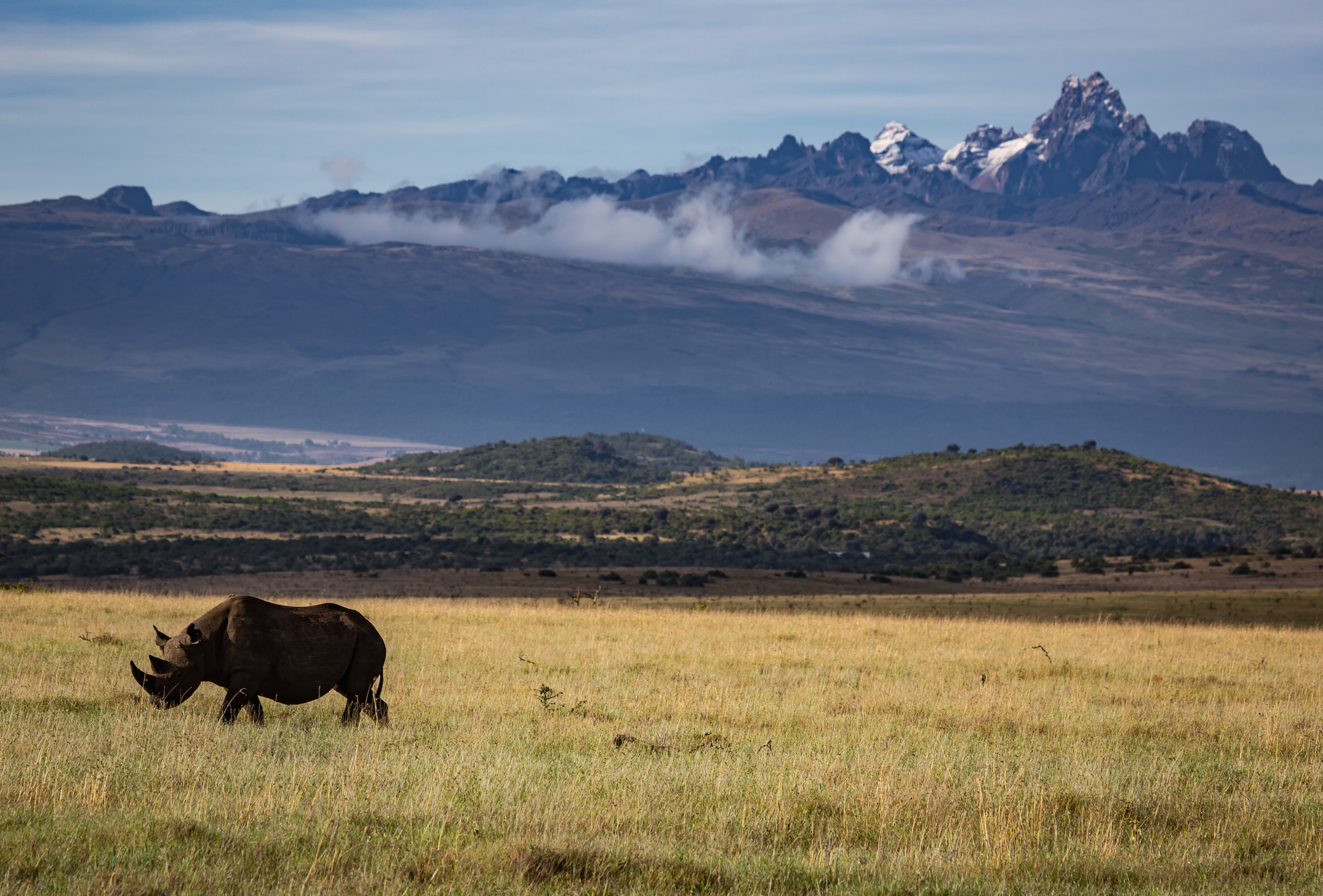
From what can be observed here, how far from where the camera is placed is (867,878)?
8.70 metres

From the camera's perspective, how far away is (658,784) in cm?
1095

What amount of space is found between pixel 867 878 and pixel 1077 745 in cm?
640

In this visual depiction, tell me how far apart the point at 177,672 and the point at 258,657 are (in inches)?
30.3

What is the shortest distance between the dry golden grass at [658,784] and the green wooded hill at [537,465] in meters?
138

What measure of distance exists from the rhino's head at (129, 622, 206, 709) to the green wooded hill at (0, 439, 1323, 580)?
155 feet

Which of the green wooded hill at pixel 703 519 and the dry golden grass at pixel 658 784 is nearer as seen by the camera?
the dry golden grass at pixel 658 784

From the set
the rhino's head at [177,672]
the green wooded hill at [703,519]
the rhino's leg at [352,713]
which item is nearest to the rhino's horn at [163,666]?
the rhino's head at [177,672]

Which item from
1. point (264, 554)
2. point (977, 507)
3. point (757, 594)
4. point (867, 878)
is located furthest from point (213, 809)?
point (977, 507)

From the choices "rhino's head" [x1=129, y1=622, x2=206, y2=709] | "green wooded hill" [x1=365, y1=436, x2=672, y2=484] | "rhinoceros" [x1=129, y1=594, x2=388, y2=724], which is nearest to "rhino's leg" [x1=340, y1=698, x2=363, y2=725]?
"rhinoceros" [x1=129, y1=594, x2=388, y2=724]

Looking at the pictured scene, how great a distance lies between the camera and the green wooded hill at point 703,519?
6969 cm

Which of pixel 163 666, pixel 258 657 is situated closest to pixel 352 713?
pixel 258 657

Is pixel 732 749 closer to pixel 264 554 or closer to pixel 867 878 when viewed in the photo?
pixel 867 878

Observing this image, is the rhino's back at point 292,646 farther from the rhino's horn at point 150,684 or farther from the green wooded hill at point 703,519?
the green wooded hill at point 703,519

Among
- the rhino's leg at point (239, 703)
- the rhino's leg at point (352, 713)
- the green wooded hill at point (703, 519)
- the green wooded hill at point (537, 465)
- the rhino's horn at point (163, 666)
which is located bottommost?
the green wooded hill at point (537, 465)
